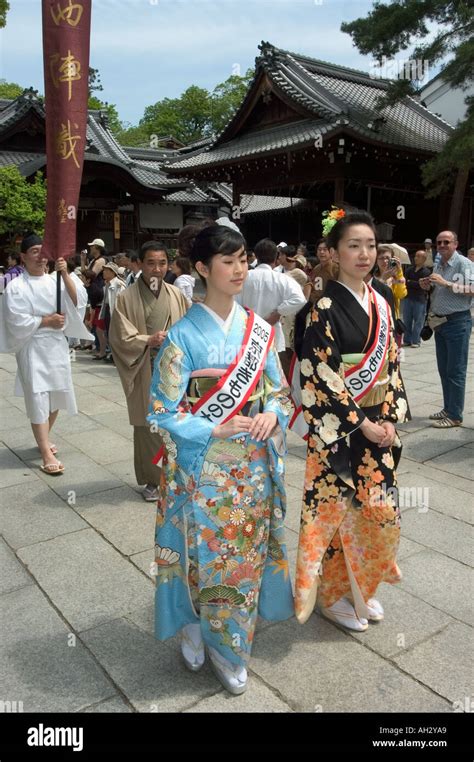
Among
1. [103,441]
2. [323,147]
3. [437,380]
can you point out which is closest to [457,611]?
[103,441]

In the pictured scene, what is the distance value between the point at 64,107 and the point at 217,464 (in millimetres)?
2516

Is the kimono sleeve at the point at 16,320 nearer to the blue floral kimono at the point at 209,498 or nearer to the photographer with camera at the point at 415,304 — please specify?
the blue floral kimono at the point at 209,498

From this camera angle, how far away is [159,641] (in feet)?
8.32

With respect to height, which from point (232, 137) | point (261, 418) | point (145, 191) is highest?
point (232, 137)

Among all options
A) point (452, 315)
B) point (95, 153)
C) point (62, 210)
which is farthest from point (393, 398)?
point (95, 153)

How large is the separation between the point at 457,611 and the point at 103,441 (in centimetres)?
351

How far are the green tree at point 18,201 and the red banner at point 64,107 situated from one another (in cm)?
1243

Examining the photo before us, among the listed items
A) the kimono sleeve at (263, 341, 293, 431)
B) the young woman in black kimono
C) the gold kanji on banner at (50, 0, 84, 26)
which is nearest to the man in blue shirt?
the young woman in black kimono

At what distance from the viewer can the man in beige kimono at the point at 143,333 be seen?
12.5ft

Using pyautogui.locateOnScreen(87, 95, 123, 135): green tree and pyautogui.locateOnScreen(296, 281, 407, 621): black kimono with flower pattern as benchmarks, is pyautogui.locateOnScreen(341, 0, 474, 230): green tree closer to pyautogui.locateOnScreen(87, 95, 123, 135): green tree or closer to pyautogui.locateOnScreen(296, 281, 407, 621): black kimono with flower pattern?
pyautogui.locateOnScreen(296, 281, 407, 621): black kimono with flower pattern
